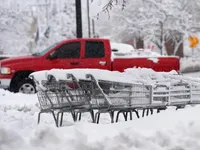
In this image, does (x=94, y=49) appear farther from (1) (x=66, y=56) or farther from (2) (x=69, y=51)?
(1) (x=66, y=56)

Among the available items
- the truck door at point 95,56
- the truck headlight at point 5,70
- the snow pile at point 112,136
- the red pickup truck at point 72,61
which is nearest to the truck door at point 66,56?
the red pickup truck at point 72,61

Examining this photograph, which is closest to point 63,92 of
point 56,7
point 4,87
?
point 4,87

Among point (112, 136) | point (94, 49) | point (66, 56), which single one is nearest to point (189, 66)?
point (94, 49)

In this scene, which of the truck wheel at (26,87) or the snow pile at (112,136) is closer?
the snow pile at (112,136)

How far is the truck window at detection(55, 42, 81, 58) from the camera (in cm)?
1225

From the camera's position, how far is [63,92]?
22.5 ft

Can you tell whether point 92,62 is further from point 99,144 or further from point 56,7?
point 56,7

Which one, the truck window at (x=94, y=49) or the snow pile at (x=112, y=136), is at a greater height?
the truck window at (x=94, y=49)

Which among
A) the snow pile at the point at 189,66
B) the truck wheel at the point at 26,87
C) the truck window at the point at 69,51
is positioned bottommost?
the snow pile at the point at 189,66

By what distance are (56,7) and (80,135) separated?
43.3m

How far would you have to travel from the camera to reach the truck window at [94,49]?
12.4 meters

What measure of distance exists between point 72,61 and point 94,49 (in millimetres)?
725

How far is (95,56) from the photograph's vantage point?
Answer: 12.4m

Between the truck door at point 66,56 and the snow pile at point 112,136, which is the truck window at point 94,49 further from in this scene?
the snow pile at point 112,136
